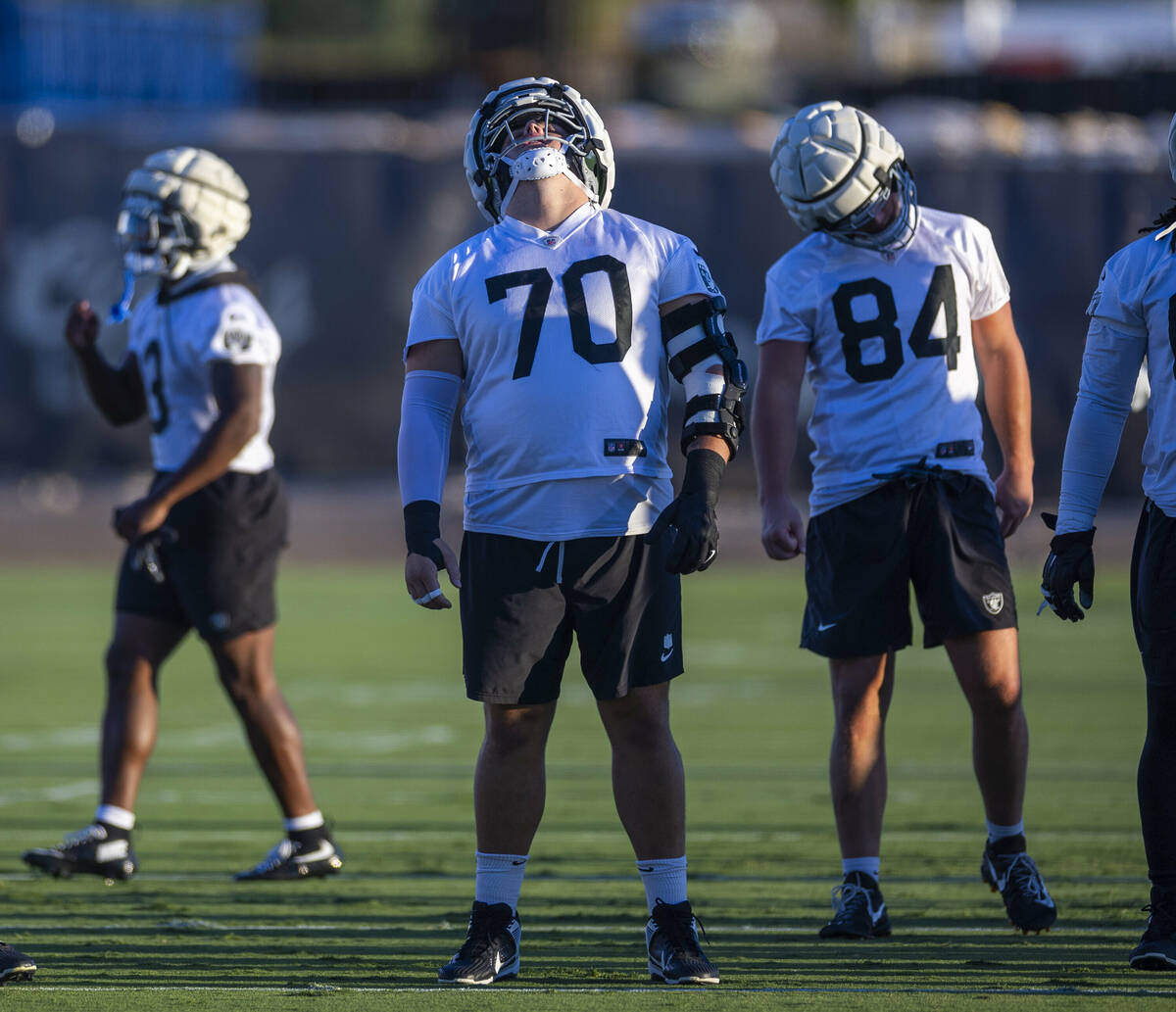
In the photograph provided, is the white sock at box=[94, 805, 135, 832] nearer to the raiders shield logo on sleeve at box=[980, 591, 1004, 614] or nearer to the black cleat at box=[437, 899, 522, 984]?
the black cleat at box=[437, 899, 522, 984]

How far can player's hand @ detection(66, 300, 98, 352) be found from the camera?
6.53 metres

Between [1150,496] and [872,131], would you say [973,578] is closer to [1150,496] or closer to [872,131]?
[1150,496]

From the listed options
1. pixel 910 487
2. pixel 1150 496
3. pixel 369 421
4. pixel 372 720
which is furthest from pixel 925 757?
pixel 369 421

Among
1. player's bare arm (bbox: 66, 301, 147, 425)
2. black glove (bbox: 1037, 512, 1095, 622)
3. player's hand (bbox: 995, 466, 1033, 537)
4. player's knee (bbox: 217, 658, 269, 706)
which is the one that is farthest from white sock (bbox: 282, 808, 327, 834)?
black glove (bbox: 1037, 512, 1095, 622)

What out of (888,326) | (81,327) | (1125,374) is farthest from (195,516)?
(1125,374)

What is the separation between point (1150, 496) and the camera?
4.72m

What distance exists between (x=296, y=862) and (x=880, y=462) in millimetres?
2241

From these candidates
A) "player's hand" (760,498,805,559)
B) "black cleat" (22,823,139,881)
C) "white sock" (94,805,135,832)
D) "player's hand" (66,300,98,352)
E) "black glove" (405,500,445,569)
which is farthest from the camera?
"player's hand" (66,300,98,352)

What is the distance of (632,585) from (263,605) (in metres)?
2.04

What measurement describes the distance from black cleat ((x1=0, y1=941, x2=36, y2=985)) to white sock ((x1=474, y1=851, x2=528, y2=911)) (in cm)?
106

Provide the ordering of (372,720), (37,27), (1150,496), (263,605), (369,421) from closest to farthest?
(1150,496)
(263,605)
(372,720)
(369,421)
(37,27)

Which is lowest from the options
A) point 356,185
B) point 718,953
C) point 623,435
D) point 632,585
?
point 718,953

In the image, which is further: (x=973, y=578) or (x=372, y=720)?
(x=372, y=720)

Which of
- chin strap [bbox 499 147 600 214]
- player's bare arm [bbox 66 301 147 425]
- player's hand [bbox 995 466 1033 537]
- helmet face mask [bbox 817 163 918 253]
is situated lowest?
player's hand [bbox 995 466 1033 537]
